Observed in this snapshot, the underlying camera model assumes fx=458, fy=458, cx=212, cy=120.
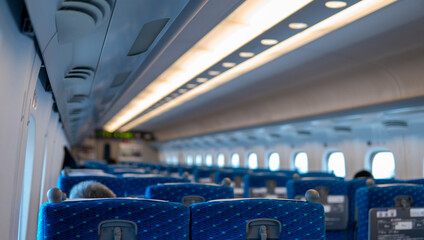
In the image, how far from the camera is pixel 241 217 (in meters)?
2.49

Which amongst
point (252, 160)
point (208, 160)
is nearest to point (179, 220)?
point (252, 160)

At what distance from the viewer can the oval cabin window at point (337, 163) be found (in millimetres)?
12906

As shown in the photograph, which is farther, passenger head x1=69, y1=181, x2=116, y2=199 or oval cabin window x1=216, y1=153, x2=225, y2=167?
oval cabin window x1=216, y1=153, x2=225, y2=167

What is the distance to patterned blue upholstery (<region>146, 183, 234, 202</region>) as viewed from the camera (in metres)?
4.10

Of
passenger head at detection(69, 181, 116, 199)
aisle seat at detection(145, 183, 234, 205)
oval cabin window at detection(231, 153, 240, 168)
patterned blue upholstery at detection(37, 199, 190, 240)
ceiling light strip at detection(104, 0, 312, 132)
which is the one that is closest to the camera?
patterned blue upholstery at detection(37, 199, 190, 240)

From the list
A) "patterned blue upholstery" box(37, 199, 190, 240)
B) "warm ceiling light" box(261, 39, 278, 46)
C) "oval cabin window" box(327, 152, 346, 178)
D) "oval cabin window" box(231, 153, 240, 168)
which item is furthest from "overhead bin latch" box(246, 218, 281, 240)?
"oval cabin window" box(231, 153, 240, 168)

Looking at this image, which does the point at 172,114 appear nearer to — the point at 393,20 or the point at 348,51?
the point at 348,51

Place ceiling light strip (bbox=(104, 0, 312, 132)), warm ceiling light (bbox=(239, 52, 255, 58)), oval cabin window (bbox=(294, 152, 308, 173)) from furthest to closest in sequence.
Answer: oval cabin window (bbox=(294, 152, 308, 173)) → warm ceiling light (bbox=(239, 52, 255, 58)) → ceiling light strip (bbox=(104, 0, 312, 132))

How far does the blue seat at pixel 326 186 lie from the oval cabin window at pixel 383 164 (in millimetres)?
6446

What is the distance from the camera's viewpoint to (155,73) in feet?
21.8

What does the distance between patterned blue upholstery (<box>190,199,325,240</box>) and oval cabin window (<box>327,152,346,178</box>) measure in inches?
413

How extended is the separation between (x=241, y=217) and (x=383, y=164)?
390 inches

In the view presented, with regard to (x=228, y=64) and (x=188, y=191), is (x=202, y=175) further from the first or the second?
(x=188, y=191)

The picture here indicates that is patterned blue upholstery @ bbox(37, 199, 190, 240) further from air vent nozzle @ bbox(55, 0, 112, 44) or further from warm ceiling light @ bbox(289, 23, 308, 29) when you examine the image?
warm ceiling light @ bbox(289, 23, 308, 29)
